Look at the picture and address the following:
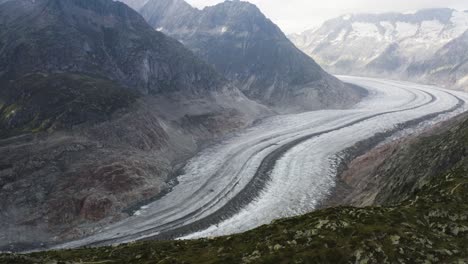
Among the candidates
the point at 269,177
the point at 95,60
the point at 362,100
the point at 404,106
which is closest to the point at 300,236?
the point at 269,177

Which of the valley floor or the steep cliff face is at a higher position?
the steep cliff face

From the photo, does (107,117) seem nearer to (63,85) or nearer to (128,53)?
(63,85)

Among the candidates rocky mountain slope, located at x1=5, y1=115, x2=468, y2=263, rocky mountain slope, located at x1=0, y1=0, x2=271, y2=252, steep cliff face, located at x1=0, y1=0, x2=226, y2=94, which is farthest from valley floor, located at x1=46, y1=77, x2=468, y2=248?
steep cliff face, located at x1=0, y1=0, x2=226, y2=94

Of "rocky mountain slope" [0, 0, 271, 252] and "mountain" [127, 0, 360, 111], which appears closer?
"rocky mountain slope" [0, 0, 271, 252]

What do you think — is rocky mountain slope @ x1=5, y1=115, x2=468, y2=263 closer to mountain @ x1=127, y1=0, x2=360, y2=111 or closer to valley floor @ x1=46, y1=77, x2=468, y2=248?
valley floor @ x1=46, y1=77, x2=468, y2=248

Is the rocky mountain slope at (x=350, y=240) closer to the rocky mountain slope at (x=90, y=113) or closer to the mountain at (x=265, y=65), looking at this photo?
the rocky mountain slope at (x=90, y=113)

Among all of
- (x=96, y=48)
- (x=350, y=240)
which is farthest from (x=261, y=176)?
(x=96, y=48)

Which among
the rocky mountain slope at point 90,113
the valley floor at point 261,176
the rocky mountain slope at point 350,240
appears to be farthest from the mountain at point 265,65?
the rocky mountain slope at point 350,240
